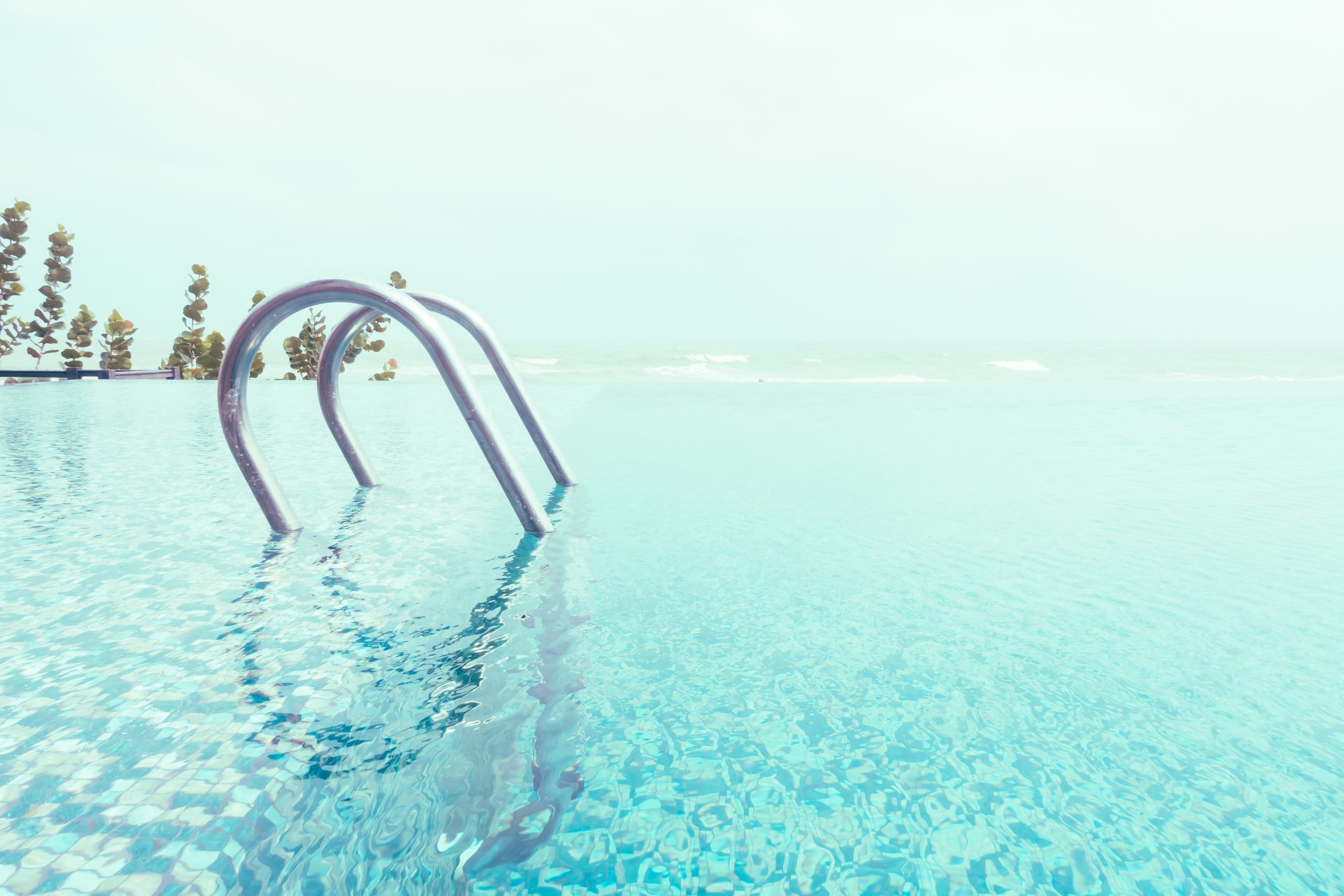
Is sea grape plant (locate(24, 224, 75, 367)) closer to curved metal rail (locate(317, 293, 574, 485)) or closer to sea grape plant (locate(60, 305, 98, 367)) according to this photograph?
sea grape plant (locate(60, 305, 98, 367))

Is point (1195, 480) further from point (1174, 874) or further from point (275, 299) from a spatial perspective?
point (275, 299)

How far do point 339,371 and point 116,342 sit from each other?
Result: 82.4 ft

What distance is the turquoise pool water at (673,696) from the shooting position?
4.79 ft

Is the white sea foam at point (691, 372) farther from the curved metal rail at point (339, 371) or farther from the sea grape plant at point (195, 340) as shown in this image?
the curved metal rail at point (339, 371)

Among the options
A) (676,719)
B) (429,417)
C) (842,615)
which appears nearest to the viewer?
(676,719)

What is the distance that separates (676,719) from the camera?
197 cm

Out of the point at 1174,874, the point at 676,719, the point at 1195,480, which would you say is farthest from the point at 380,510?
the point at 1195,480

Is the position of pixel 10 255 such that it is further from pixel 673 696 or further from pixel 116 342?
pixel 673 696

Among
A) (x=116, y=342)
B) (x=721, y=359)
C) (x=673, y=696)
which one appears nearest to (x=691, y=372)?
(x=721, y=359)

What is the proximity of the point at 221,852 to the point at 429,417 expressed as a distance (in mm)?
11128

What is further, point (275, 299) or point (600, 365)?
point (600, 365)

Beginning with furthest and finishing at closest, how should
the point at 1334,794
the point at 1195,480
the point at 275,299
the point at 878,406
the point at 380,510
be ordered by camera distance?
the point at 878,406 → the point at 1195,480 → the point at 380,510 → the point at 275,299 → the point at 1334,794

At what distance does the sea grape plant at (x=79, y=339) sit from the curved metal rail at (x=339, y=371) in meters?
25.9

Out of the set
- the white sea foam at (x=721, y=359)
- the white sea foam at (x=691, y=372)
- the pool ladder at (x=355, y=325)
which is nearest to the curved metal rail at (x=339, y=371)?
the pool ladder at (x=355, y=325)
